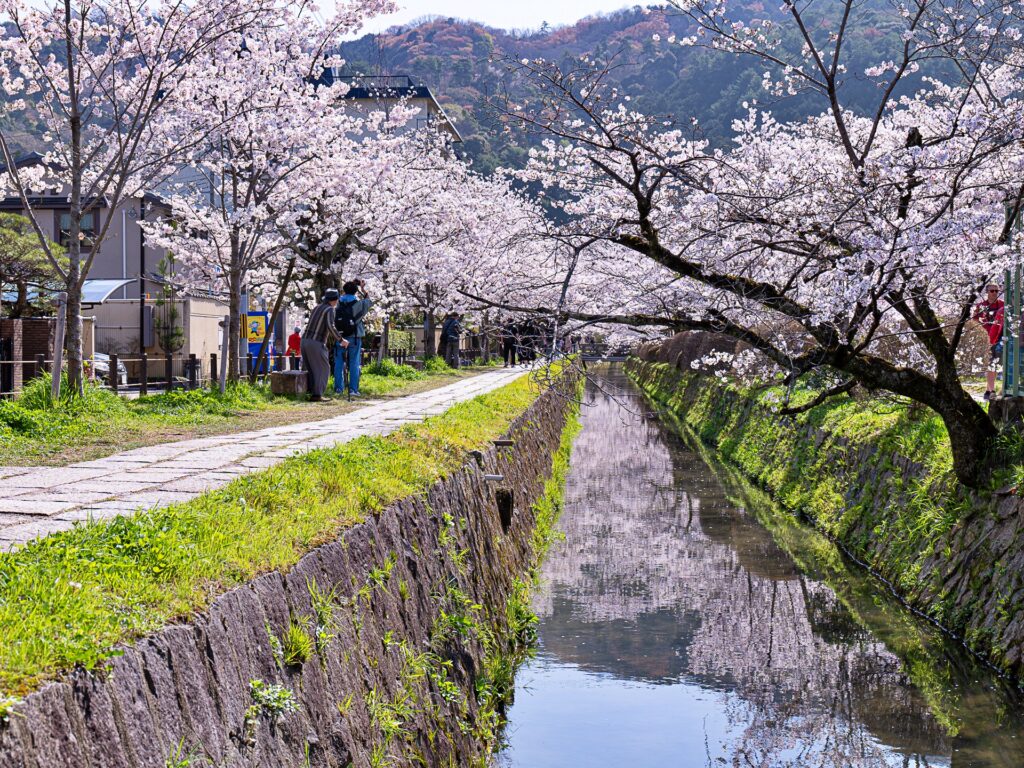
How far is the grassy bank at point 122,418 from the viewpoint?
30.8 feet

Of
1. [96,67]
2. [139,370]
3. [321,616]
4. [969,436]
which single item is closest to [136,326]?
[139,370]

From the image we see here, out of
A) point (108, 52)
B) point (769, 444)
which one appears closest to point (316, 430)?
point (108, 52)

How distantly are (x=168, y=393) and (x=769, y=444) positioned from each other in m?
11.7

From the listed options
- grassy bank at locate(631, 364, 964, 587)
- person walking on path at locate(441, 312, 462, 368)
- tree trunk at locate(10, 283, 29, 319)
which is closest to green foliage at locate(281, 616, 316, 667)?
grassy bank at locate(631, 364, 964, 587)

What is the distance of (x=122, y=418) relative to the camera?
39.7 feet

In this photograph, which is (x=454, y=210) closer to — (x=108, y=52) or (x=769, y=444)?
(x=769, y=444)

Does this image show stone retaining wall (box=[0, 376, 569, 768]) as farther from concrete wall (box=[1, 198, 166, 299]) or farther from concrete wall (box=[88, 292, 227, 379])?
concrete wall (box=[1, 198, 166, 299])

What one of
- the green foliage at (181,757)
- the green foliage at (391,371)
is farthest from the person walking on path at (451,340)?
the green foliage at (181,757)

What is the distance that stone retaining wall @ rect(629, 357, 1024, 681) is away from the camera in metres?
9.33

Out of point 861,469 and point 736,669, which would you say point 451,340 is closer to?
point 861,469

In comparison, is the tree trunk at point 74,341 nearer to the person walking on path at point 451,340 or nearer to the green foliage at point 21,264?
the green foliage at point 21,264

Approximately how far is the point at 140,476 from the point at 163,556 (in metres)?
3.30

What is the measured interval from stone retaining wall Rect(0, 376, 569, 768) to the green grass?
0.08m

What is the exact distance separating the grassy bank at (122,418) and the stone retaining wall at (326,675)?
10.6 feet
